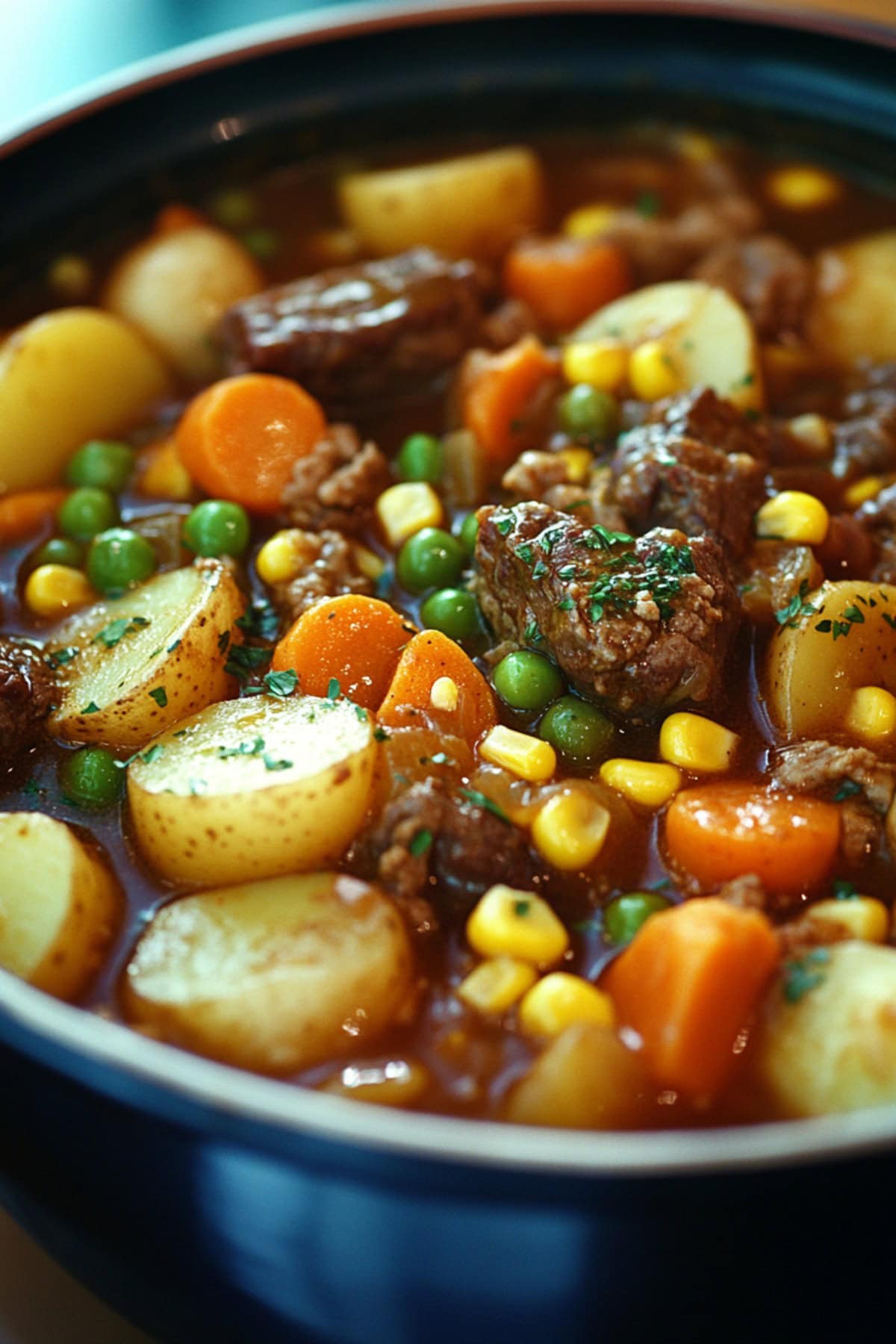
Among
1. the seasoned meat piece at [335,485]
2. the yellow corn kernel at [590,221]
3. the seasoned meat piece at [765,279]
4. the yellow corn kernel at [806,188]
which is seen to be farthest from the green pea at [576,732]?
the yellow corn kernel at [806,188]

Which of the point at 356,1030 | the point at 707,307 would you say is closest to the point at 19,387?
the point at 707,307

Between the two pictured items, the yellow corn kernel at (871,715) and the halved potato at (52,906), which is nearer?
the halved potato at (52,906)

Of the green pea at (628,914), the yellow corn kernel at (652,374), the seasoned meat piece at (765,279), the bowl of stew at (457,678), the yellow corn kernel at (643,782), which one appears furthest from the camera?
the seasoned meat piece at (765,279)

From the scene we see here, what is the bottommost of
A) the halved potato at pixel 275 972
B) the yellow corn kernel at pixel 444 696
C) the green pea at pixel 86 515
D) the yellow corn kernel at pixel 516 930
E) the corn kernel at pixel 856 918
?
the corn kernel at pixel 856 918

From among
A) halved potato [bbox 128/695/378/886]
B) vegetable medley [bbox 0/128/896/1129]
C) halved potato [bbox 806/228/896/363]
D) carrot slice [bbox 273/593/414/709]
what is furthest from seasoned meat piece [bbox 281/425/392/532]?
halved potato [bbox 806/228/896/363]

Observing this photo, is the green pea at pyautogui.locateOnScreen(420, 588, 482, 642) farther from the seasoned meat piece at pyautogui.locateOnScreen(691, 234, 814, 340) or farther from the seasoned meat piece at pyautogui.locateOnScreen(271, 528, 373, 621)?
the seasoned meat piece at pyautogui.locateOnScreen(691, 234, 814, 340)

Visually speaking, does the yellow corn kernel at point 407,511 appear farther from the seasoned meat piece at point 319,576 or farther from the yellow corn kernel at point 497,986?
the yellow corn kernel at point 497,986

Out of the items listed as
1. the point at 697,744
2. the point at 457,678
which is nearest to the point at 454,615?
the point at 457,678
